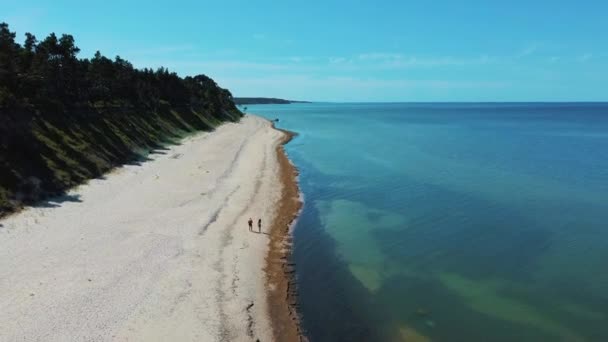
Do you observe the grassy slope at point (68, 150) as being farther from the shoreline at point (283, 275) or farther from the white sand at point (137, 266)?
the shoreline at point (283, 275)

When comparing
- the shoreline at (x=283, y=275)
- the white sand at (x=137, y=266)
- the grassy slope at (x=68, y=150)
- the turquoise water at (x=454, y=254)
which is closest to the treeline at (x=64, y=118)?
the grassy slope at (x=68, y=150)

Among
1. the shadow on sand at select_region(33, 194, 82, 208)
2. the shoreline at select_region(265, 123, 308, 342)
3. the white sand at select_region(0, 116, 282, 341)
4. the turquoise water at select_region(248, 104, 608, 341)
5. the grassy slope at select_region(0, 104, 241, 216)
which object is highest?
the grassy slope at select_region(0, 104, 241, 216)

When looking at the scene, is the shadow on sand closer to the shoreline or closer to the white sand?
the white sand

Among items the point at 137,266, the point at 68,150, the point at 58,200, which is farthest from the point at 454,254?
the point at 68,150

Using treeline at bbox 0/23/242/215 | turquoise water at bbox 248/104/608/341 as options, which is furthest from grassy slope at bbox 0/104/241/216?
turquoise water at bbox 248/104/608/341

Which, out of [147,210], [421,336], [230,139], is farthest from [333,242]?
[230,139]
